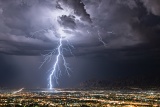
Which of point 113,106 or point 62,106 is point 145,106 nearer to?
point 113,106

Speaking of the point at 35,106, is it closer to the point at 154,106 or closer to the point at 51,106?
the point at 51,106

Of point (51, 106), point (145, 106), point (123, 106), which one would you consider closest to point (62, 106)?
point (51, 106)

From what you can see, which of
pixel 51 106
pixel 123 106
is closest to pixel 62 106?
pixel 51 106

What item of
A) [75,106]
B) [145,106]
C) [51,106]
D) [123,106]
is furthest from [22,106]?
[145,106]

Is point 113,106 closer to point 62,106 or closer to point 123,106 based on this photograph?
point 123,106

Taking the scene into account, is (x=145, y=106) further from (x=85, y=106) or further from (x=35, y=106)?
(x=35, y=106)

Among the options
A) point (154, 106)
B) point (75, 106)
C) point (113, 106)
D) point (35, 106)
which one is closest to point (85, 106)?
point (75, 106)
